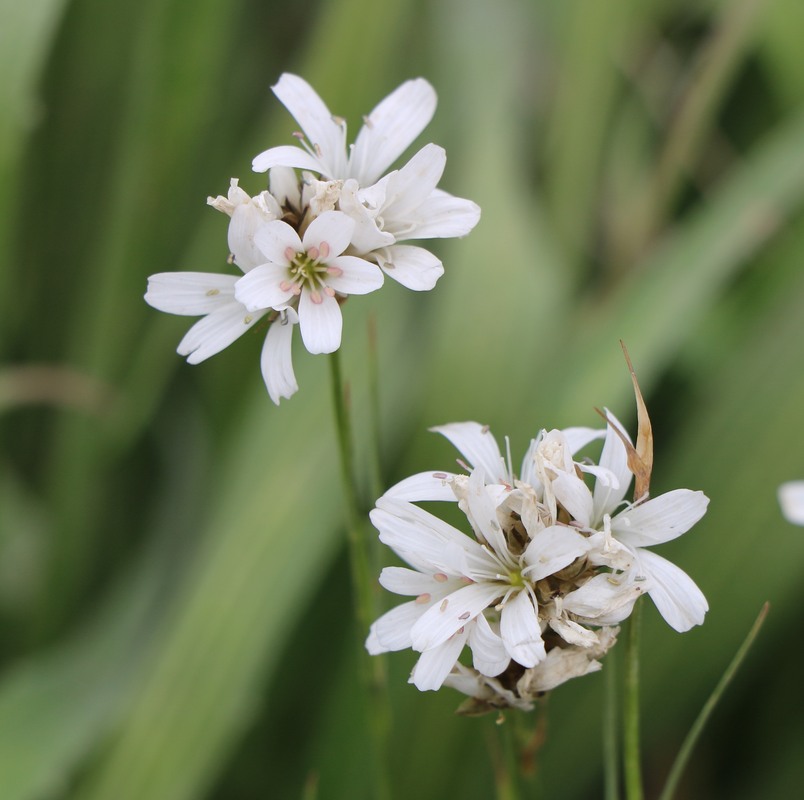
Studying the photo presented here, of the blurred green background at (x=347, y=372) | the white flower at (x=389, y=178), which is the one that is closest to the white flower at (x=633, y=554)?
the white flower at (x=389, y=178)

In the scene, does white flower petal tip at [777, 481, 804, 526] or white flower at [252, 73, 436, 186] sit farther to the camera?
white flower at [252, 73, 436, 186]

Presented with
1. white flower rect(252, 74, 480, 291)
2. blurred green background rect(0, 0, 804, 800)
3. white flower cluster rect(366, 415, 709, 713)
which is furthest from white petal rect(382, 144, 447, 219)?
blurred green background rect(0, 0, 804, 800)

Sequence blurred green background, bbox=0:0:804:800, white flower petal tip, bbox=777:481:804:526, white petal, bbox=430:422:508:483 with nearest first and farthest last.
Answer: white flower petal tip, bbox=777:481:804:526
white petal, bbox=430:422:508:483
blurred green background, bbox=0:0:804:800

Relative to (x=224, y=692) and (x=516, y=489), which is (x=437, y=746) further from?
(x=516, y=489)

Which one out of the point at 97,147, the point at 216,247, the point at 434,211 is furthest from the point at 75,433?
the point at 434,211

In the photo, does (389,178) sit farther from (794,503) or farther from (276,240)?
(794,503)

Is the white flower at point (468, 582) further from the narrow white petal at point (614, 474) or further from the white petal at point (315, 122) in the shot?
the white petal at point (315, 122)

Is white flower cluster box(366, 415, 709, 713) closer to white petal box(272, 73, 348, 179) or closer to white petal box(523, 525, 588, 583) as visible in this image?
white petal box(523, 525, 588, 583)
